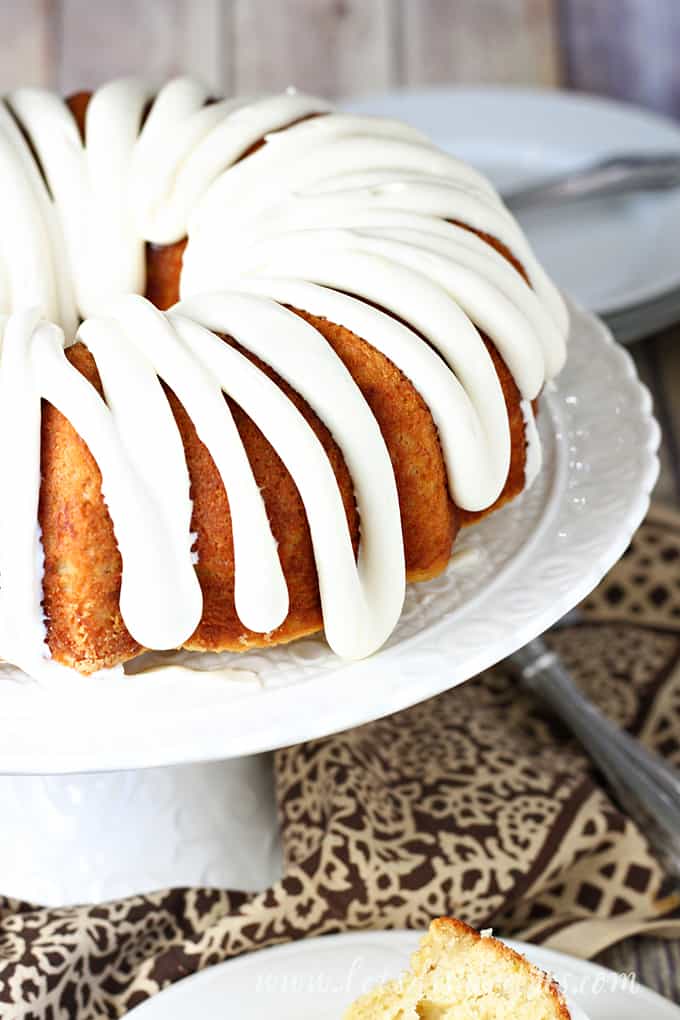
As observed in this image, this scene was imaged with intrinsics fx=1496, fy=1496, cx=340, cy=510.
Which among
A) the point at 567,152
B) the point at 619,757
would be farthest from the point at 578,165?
the point at 619,757

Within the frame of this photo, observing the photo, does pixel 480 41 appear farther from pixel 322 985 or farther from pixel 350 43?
pixel 322 985

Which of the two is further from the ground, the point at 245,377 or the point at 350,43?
the point at 350,43

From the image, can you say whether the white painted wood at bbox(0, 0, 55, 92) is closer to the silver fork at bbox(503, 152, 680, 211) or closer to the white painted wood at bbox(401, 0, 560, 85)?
the white painted wood at bbox(401, 0, 560, 85)

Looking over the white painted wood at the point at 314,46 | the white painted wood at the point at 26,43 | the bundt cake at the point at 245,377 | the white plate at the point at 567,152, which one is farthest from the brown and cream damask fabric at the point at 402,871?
the white painted wood at the point at 26,43

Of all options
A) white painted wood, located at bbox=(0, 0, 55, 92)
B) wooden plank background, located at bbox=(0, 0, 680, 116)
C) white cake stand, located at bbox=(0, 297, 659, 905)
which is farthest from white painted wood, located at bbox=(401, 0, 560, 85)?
white cake stand, located at bbox=(0, 297, 659, 905)

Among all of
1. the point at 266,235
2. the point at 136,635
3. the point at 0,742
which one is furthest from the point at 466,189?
the point at 0,742

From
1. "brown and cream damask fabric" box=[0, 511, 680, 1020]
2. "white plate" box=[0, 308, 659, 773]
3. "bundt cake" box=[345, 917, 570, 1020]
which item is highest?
"white plate" box=[0, 308, 659, 773]
